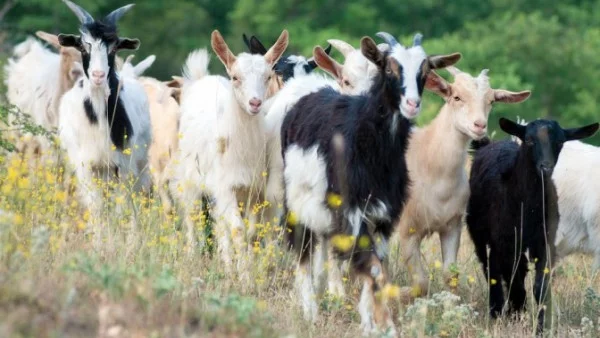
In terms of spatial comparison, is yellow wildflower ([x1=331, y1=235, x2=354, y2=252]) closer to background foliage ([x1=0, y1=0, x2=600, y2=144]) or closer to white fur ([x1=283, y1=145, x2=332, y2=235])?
white fur ([x1=283, y1=145, x2=332, y2=235])

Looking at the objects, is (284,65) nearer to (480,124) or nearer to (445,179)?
(445,179)

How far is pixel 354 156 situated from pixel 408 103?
20.3 inches

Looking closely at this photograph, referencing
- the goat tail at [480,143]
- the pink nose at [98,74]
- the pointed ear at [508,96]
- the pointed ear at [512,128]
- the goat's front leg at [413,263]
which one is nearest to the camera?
the pointed ear at [512,128]

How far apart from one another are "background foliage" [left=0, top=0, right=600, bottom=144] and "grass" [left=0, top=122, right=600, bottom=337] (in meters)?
27.1

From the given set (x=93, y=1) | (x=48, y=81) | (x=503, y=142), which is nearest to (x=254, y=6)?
(x=93, y=1)

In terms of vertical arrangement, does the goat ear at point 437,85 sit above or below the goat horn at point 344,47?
above

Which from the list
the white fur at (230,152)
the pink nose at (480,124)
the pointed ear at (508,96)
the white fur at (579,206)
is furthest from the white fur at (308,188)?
the white fur at (579,206)

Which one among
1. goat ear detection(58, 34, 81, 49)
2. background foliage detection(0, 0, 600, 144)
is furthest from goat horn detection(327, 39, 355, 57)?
background foliage detection(0, 0, 600, 144)

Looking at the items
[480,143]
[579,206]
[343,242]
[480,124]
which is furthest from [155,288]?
[579,206]

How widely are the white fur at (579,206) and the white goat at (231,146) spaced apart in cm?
293

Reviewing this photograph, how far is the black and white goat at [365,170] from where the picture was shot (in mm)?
9609

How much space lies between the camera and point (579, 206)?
12.6 m

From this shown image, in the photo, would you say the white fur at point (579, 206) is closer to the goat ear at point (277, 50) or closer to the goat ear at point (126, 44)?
the goat ear at point (277, 50)

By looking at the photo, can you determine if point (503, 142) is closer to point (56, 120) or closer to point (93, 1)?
point (56, 120)
